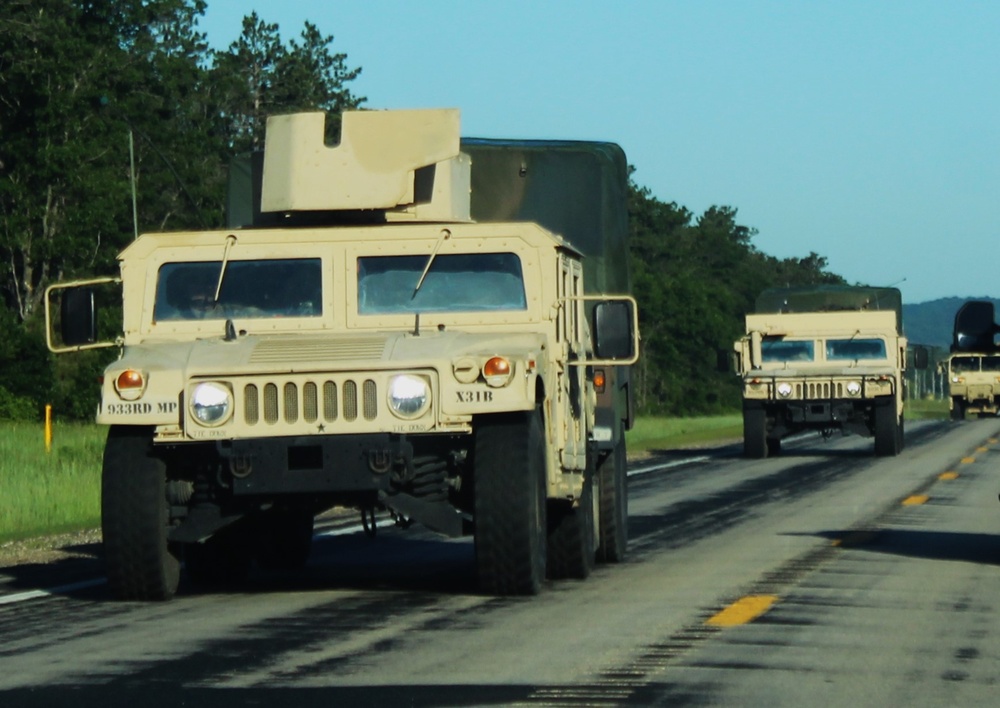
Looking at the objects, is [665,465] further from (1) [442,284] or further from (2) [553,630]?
(2) [553,630]

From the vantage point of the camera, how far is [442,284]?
454 inches

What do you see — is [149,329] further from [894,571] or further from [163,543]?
[894,571]

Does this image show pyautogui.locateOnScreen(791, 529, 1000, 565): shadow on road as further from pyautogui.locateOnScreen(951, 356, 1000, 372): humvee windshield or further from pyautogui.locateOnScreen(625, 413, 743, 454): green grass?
pyautogui.locateOnScreen(951, 356, 1000, 372): humvee windshield

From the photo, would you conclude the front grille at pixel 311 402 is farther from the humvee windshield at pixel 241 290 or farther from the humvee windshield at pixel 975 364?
the humvee windshield at pixel 975 364

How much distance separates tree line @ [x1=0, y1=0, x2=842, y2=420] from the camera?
5791 cm

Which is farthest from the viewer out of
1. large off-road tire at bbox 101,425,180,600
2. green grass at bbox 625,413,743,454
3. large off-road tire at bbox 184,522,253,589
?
green grass at bbox 625,413,743,454

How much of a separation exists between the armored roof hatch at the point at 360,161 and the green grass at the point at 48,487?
5697mm

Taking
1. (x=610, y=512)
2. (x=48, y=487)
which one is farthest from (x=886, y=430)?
(x=610, y=512)

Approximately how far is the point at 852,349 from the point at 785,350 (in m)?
1.08

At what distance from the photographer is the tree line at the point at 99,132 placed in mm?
57906

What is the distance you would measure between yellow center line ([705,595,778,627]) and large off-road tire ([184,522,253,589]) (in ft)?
9.85

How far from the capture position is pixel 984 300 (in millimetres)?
8484

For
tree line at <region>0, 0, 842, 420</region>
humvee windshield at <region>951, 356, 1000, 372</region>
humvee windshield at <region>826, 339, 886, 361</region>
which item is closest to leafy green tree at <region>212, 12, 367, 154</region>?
tree line at <region>0, 0, 842, 420</region>

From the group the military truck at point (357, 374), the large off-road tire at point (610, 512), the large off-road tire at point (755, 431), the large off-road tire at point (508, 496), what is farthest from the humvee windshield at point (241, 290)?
the large off-road tire at point (755, 431)
